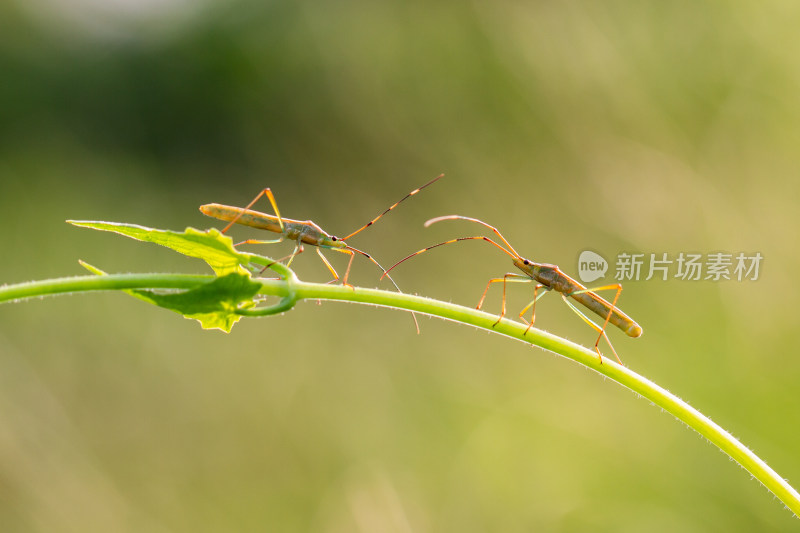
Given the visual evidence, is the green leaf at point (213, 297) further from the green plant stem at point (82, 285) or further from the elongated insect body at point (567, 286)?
the elongated insect body at point (567, 286)

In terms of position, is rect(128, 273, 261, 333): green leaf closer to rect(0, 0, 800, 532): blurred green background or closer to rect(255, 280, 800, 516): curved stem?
rect(255, 280, 800, 516): curved stem

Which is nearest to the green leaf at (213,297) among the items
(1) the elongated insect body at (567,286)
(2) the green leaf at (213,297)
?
(2) the green leaf at (213,297)

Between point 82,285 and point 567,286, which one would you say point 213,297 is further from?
point 567,286

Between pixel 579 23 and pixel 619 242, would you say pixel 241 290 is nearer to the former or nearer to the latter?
pixel 619 242

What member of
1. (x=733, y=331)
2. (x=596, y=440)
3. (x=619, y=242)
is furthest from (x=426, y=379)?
(x=733, y=331)

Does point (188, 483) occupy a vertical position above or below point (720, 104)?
below

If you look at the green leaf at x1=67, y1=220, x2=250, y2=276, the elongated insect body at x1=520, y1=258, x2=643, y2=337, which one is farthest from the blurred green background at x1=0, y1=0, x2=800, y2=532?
the green leaf at x1=67, y1=220, x2=250, y2=276

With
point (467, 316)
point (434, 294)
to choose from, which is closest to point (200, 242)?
point (467, 316)
